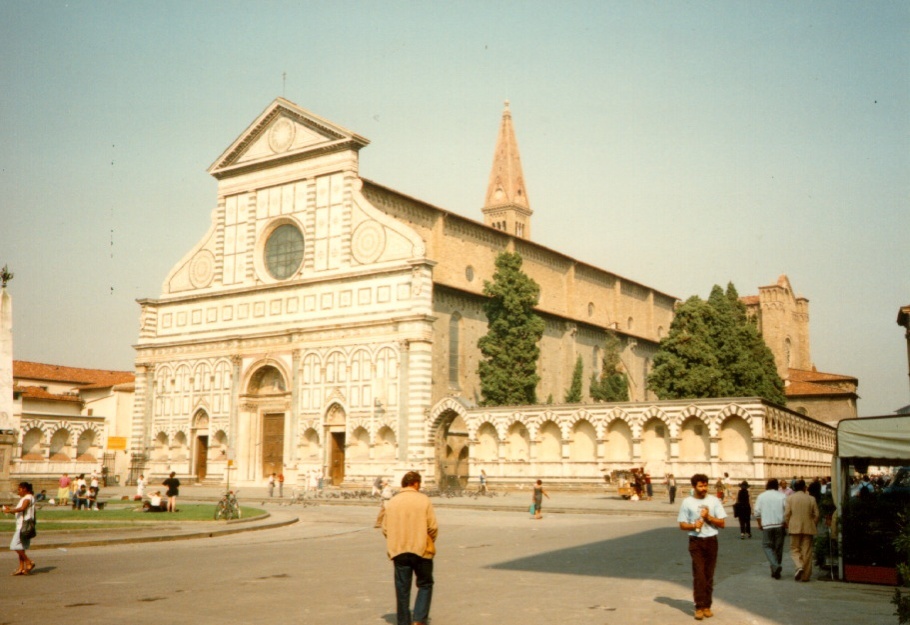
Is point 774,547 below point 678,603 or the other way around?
the other way around

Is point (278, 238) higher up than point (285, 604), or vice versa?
point (278, 238)

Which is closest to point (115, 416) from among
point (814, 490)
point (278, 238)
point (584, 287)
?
point (278, 238)

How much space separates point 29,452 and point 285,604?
47740 millimetres

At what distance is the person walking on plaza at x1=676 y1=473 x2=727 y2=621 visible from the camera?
9.77 m

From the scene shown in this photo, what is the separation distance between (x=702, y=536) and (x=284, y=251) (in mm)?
40561

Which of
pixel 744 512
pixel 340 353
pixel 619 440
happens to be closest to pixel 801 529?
pixel 744 512

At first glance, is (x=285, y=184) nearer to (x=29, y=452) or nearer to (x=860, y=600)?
(x=29, y=452)

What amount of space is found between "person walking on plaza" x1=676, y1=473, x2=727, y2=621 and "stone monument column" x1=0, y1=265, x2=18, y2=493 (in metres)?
21.5

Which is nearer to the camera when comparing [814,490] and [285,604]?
[285,604]

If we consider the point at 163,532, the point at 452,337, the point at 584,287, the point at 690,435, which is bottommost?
the point at 163,532

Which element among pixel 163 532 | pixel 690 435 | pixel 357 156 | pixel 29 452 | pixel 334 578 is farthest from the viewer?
pixel 29 452

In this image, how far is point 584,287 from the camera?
62938mm

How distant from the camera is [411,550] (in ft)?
27.7

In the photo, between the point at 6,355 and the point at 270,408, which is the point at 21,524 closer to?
the point at 6,355
